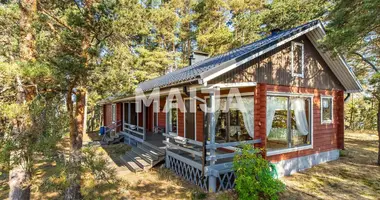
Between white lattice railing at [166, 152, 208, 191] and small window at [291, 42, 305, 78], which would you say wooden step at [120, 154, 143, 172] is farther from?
small window at [291, 42, 305, 78]

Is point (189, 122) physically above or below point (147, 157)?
above

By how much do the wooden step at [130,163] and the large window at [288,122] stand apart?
4377 mm

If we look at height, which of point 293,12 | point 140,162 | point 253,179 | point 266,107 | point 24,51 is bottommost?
point 140,162

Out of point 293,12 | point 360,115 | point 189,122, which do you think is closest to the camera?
point 189,122

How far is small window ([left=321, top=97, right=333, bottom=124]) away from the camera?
7.50 meters

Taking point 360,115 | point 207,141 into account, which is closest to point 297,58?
point 207,141

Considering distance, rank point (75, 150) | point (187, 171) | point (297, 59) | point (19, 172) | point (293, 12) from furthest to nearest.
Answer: point (293, 12), point (297, 59), point (187, 171), point (75, 150), point (19, 172)

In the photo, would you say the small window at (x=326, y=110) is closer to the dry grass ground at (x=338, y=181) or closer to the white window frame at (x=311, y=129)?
the white window frame at (x=311, y=129)

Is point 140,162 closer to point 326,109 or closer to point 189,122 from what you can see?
point 189,122

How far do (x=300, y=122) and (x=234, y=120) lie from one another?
220 cm

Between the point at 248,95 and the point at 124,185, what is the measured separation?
180 inches

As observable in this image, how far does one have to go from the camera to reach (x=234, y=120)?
22.8 feet

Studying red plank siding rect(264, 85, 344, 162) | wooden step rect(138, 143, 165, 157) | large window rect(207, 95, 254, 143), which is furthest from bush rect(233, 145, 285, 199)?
wooden step rect(138, 143, 165, 157)

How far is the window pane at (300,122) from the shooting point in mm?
6656
